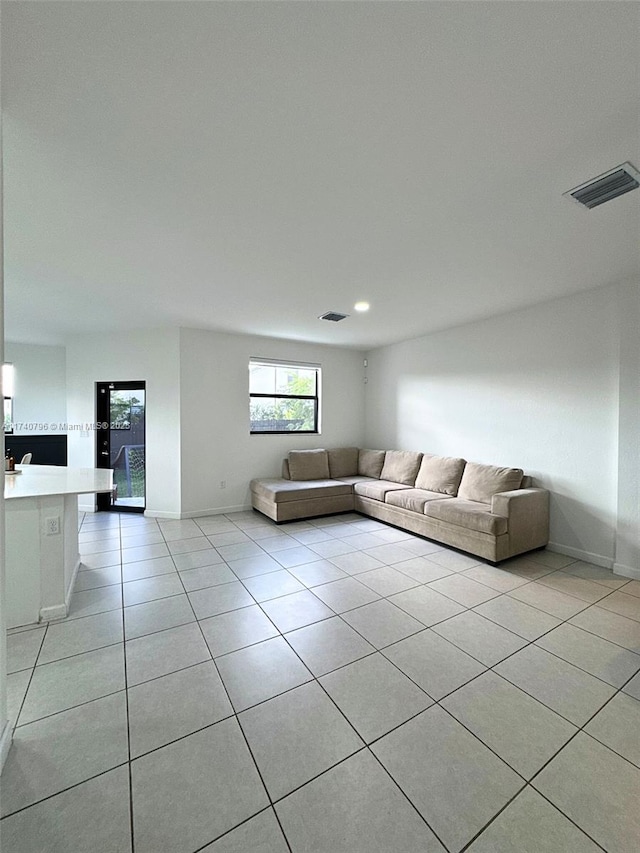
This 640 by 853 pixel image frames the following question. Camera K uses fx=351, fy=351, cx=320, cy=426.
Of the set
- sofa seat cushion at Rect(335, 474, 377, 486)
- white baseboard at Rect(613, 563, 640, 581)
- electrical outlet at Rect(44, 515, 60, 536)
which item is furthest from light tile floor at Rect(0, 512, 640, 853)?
sofa seat cushion at Rect(335, 474, 377, 486)

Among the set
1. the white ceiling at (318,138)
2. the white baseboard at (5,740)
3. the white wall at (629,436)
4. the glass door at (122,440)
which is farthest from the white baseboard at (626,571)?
the glass door at (122,440)

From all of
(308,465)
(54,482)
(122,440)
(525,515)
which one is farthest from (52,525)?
(525,515)

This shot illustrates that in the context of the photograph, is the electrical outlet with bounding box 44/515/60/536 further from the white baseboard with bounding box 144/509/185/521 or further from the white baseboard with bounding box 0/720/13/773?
the white baseboard with bounding box 144/509/185/521

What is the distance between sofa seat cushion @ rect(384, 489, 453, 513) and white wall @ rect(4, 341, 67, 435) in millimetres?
5521

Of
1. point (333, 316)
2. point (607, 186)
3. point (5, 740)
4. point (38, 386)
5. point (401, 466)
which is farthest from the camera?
point (38, 386)

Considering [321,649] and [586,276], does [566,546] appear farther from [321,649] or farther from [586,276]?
[321,649]

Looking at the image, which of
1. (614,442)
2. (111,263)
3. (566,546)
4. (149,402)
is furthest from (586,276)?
(149,402)

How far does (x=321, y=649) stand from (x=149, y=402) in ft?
13.6

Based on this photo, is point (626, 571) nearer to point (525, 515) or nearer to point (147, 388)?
point (525, 515)

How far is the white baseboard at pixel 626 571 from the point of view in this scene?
121 inches

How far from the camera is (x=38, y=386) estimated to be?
6070 mm

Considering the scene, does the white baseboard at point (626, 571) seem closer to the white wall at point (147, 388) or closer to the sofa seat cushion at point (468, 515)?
the sofa seat cushion at point (468, 515)

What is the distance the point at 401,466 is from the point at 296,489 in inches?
63.7

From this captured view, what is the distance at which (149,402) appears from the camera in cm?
499
